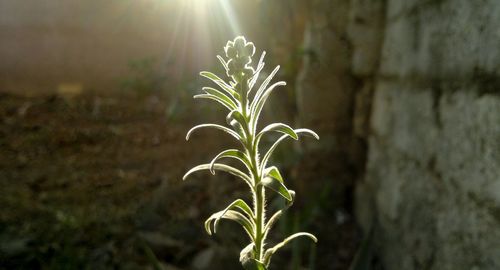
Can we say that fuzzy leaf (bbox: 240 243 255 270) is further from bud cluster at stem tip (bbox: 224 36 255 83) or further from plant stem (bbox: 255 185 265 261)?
bud cluster at stem tip (bbox: 224 36 255 83)

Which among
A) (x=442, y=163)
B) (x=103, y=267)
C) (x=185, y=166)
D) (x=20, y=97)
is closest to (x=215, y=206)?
(x=185, y=166)

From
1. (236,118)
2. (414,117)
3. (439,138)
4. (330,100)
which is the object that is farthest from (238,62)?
(330,100)

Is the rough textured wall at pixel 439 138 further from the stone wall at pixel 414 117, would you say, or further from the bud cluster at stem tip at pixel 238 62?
the bud cluster at stem tip at pixel 238 62

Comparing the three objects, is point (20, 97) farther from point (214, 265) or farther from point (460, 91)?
point (460, 91)

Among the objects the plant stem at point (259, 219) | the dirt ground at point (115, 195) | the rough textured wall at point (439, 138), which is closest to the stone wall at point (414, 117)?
the rough textured wall at point (439, 138)

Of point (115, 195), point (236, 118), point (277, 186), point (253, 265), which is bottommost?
point (115, 195)

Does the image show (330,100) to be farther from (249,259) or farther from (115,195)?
(249,259)

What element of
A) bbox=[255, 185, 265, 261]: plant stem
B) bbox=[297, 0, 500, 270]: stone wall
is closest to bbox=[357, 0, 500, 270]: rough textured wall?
bbox=[297, 0, 500, 270]: stone wall
